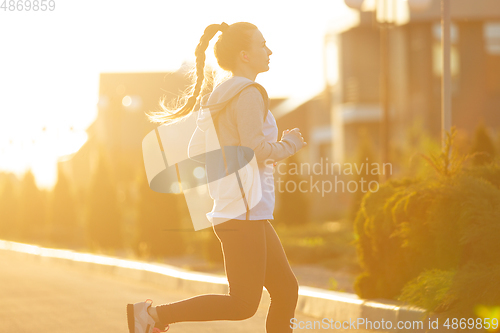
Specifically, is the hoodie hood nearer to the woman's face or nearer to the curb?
the woman's face

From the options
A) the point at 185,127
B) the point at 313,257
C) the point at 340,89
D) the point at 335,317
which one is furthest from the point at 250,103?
the point at 340,89

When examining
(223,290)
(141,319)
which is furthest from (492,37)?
(141,319)

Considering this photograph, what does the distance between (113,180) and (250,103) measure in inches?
668

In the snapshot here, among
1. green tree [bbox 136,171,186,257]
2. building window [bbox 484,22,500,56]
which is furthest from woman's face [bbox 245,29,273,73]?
building window [bbox 484,22,500,56]

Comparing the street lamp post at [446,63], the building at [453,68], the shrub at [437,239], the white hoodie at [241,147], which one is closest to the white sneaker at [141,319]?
the white hoodie at [241,147]

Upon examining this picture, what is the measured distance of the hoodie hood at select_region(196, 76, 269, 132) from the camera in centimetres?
377

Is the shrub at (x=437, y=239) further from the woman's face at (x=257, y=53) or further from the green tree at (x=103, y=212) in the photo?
the green tree at (x=103, y=212)

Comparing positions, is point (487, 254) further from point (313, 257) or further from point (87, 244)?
point (87, 244)

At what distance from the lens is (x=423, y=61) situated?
96.4ft

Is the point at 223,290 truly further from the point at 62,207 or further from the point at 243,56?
the point at 62,207

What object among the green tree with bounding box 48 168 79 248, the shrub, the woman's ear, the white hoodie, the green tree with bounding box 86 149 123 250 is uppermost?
the woman's ear

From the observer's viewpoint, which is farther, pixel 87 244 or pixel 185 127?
pixel 87 244

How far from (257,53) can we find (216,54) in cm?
24

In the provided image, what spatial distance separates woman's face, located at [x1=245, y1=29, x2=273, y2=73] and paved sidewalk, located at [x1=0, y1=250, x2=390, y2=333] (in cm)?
291
